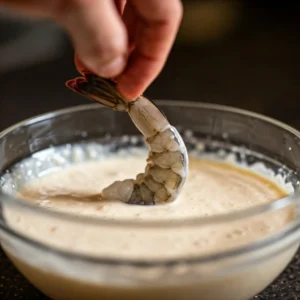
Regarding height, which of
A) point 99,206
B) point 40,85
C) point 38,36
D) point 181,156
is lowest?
point 99,206

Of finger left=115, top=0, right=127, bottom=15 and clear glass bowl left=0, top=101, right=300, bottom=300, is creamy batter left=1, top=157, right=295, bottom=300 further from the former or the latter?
finger left=115, top=0, right=127, bottom=15

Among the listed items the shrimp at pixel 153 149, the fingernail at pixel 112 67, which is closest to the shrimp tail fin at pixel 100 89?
the shrimp at pixel 153 149

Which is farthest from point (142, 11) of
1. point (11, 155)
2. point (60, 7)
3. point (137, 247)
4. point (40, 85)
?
point (40, 85)

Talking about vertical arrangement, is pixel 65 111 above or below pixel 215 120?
below

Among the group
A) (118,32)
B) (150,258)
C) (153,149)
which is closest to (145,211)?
(153,149)

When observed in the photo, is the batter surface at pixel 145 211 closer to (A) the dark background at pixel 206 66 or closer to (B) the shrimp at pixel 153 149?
(B) the shrimp at pixel 153 149

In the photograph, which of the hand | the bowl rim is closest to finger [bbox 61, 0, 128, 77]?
the hand

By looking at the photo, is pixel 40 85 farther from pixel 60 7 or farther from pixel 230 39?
pixel 60 7

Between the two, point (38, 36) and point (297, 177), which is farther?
point (38, 36)
